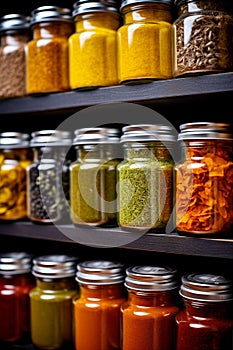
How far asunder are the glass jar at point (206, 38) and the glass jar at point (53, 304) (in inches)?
20.6

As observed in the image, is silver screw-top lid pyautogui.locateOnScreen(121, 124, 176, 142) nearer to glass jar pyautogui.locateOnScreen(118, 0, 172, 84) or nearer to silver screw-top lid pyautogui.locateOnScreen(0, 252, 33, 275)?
glass jar pyautogui.locateOnScreen(118, 0, 172, 84)

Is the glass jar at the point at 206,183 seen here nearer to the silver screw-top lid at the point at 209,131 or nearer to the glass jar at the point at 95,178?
the silver screw-top lid at the point at 209,131

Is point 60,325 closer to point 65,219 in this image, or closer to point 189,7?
point 65,219

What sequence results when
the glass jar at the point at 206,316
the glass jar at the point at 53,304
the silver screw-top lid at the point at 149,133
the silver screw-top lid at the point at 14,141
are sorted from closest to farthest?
1. the glass jar at the point at 206,316
2. the silver screw-top lid at the point at 149,133
3. the glass jar at the point at 53,304
4. the silver screw-top lid at the point at 14,141

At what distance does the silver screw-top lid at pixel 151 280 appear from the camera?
1.11 m

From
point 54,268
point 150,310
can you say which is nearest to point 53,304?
point 54,268

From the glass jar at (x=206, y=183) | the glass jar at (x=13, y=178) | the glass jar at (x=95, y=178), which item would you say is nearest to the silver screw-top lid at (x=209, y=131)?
the glass jar at (x=206, y=183)

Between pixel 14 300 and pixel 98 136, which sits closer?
pixel 98 136

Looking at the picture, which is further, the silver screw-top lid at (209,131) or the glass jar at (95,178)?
the glass jar at (95,178)

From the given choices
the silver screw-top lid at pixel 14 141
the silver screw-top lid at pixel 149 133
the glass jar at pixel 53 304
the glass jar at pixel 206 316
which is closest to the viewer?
the glass jar at pixel 206 316

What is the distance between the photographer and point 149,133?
3.69ft

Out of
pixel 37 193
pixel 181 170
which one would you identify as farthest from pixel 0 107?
pixel 181 170

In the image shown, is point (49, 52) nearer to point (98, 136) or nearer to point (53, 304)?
point (98, 136)

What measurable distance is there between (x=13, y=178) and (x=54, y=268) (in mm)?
236
